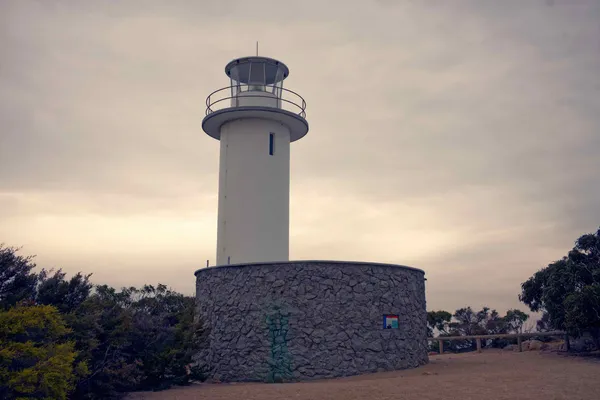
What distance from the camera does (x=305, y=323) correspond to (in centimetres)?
1427

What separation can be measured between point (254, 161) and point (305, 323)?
6.28 metres

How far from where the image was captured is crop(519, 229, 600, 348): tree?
53.2 feet

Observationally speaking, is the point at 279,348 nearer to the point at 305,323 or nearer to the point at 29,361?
the point at 305,323

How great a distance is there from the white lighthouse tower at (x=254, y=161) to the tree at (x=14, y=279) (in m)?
7.39

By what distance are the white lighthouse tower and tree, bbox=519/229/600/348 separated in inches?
351

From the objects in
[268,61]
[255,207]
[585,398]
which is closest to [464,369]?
[585,398]

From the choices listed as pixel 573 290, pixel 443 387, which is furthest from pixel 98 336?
pixel 573 290

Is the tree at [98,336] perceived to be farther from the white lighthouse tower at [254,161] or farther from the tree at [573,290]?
the tree at [573,290]

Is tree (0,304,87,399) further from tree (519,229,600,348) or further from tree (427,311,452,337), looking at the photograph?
tree (427,311,452,337)

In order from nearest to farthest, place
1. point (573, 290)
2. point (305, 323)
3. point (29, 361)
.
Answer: point (29, 361) → point (305, 323) → point (573, 290)

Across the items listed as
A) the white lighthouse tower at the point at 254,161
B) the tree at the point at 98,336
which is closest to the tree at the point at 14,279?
the tree at the point at 98,336

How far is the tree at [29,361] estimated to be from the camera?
8406 mm

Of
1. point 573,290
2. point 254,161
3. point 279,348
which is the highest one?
point 254,161

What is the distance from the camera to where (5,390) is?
8.55 meters
